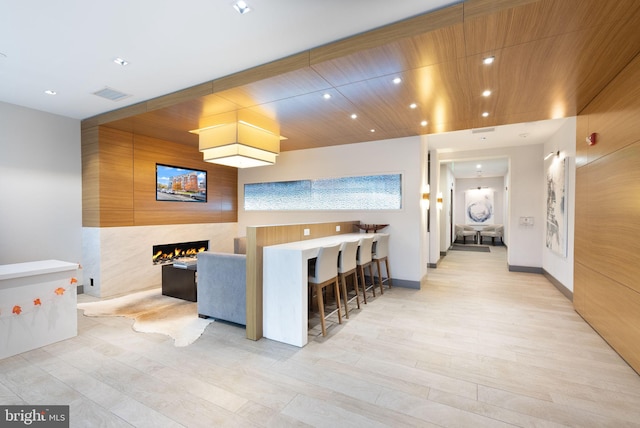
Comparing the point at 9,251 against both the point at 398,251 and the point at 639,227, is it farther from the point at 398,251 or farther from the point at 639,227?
the point at 639,227

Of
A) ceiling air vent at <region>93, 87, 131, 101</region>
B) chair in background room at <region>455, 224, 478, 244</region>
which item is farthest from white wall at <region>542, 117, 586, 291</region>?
chair in background room at <region>455, 224, 478, 244</region>

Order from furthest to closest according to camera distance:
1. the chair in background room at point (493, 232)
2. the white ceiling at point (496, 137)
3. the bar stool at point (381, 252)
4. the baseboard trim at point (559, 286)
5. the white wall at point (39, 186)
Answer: the chair in background room at point (493, 232) → the white ceiling at point (496, 137) → the bar stool at point (381, 252) → the baseboard trim at point (559, 286) → the white wall at point (39, 186)

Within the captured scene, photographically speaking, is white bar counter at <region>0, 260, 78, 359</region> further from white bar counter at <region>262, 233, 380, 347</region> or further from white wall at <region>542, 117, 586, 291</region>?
white wall at <region>542, 117, 586, 291</region>

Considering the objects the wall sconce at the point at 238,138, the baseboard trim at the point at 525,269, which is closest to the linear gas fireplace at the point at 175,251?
the wall sconce at the point at 238,138

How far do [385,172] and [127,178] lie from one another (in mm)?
4494

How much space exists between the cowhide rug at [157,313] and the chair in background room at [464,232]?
1120 centimetres

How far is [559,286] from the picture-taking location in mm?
4973

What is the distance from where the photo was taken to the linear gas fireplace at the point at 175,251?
539 centimetres

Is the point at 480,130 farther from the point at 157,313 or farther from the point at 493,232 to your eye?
the point at 493,232

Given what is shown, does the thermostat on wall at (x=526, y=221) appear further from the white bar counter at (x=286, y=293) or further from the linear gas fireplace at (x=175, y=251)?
the linear gas fireplace at (x=175, y=251)

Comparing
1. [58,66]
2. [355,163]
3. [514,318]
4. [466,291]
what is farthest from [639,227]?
[58,66]

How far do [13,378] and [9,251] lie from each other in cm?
261

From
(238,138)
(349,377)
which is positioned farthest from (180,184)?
(349,377)

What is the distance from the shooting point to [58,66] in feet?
10.0
